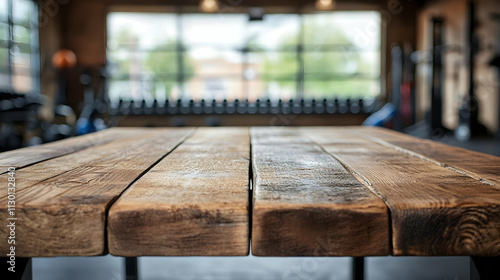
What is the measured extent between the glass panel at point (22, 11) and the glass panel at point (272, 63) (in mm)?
3489

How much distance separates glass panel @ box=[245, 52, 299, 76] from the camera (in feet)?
25.7

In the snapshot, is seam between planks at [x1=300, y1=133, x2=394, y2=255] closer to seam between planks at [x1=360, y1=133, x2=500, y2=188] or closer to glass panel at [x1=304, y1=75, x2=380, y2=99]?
seam between planks at [x1=360, y1=133, x2=500, y2=188]

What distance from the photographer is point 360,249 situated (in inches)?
21.3

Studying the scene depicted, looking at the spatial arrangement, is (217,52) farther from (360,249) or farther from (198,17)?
(360,249)

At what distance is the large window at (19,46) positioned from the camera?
6.20 m

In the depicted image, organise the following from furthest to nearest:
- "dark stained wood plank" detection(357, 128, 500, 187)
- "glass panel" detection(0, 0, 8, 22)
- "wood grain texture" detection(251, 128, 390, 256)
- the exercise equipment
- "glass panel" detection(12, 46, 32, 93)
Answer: "glass panel" detection(12, 46, 32, 93) → "glass panel" detection(0, 0, 8, 22) → the exercise equipment → "dark stained wood plank" detection(357, 128, 500, 187) → "wood grain texture" detection(251, 128, 390, 256)

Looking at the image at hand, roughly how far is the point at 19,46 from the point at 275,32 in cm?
398

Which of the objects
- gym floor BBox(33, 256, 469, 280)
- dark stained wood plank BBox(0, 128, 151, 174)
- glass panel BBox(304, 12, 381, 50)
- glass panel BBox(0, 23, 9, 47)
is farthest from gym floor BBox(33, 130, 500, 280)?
glass panel BBox(304, 12, 381, 50)

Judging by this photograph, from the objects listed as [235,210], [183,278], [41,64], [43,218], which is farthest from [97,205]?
[41,64]

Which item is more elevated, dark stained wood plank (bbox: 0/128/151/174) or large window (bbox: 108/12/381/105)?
large window (bbox: 108/12/381/105)

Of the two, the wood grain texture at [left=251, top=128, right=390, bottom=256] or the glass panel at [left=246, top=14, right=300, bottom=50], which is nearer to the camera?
the wood grain texture at [left=251, top=128, right=390, bottom=256]

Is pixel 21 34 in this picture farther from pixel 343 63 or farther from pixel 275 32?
pixel 343 63

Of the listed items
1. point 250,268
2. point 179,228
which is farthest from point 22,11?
point 179,228

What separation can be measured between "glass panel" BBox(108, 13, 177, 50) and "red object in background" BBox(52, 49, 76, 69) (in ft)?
2.49
